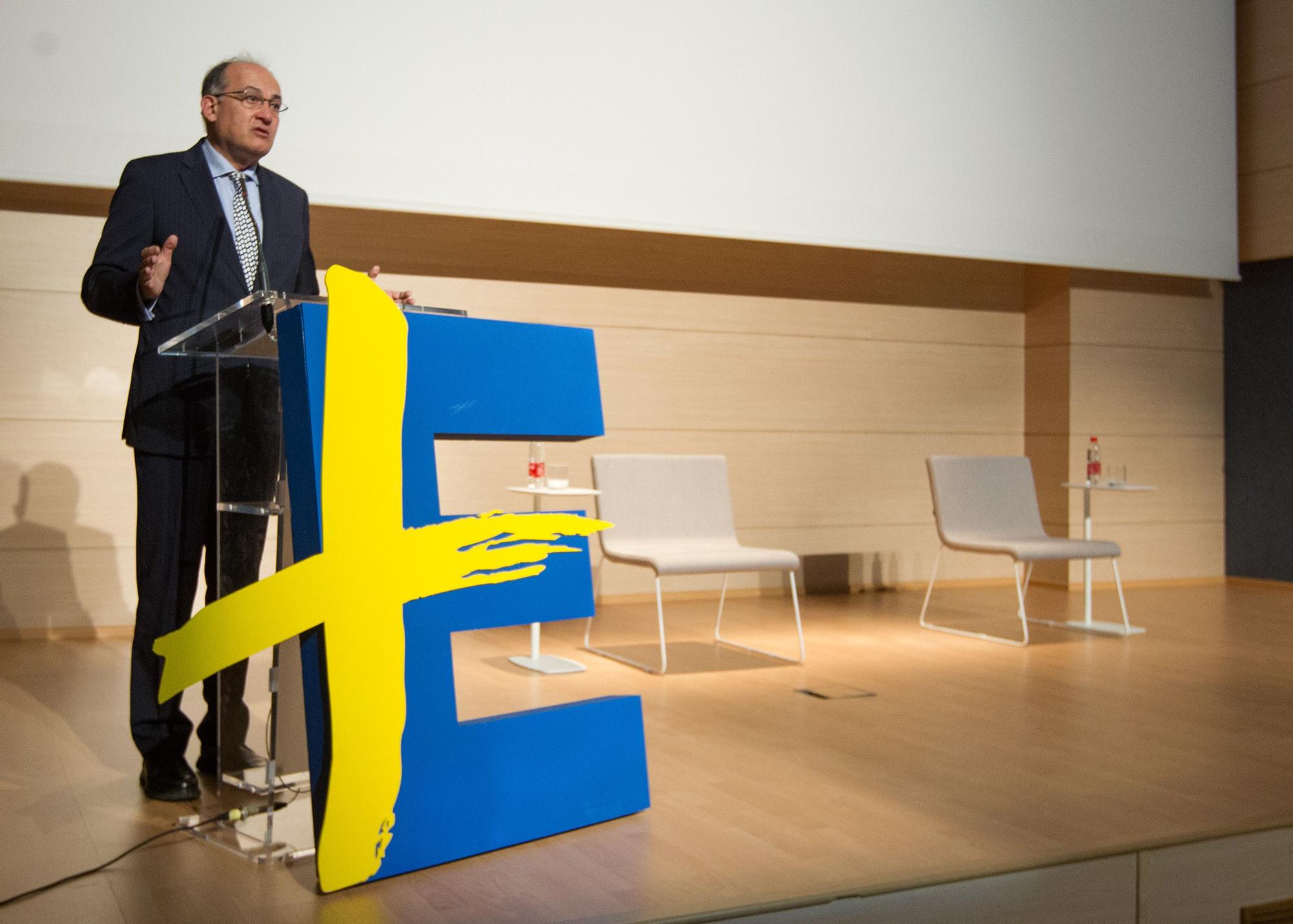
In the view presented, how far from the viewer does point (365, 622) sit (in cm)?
224

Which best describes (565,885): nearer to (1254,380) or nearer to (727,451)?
(727,451)

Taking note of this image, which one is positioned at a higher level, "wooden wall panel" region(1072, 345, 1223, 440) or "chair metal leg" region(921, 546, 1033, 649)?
"wooden wall panel" region(1072, 345, 1223, 440)

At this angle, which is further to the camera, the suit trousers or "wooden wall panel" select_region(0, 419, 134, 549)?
"wooden wall panel" select_region(0, 419, 134, 549)

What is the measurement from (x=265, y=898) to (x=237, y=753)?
37 centimetres

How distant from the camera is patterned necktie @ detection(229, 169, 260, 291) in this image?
2.83 meters

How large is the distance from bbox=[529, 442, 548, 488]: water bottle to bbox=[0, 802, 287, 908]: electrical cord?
8.23ft

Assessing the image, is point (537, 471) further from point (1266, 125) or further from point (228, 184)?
point (1266, 125)

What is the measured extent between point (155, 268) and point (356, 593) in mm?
808

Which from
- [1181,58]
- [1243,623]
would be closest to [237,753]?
[1243,623]

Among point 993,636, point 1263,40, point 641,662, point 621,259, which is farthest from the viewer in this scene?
point 1263,40

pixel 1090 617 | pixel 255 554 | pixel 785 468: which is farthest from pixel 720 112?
pixel 255 554

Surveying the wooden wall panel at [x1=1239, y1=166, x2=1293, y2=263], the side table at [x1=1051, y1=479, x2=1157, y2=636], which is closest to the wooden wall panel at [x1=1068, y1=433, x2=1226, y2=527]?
the wooden wall panel at [x1=1239, y1=166, x2=1293, y2=263]

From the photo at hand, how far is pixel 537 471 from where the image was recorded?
499 centimetres

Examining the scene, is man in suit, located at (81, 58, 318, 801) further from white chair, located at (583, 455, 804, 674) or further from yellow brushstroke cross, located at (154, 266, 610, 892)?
white chair, located at (583, 455, 804, 674)
